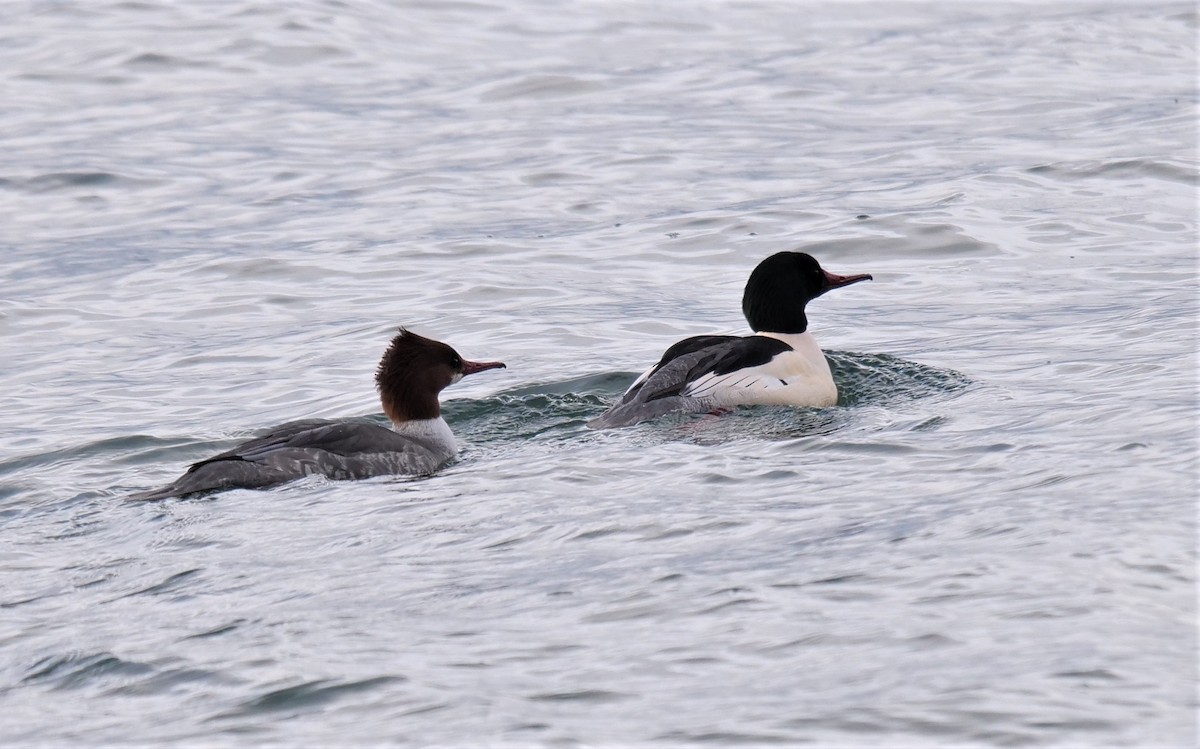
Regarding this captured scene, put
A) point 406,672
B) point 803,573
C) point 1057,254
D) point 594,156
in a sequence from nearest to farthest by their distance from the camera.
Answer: point 406,672 → point 803,573 → point 1057,254 → point 594,156

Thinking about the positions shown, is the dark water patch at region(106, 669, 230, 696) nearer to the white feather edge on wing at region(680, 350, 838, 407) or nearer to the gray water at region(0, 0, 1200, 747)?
the gray water at region(0, 0, 1200, 747)

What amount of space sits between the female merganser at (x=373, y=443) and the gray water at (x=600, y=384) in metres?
0.17

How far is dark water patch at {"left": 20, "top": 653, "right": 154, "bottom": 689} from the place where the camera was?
6.23m

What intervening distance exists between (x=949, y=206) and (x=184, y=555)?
10.3m

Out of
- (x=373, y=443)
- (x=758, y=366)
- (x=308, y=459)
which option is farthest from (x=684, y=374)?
(x=308, y=459)

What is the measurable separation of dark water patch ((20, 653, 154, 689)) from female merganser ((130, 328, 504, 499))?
236cm

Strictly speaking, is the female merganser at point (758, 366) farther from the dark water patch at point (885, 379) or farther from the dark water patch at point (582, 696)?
the dark water patch at point (582, 696)

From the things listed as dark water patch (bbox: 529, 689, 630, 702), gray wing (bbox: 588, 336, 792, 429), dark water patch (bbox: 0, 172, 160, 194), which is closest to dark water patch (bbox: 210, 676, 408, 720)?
dark water patch (bbox: 529, 689, 630, 702)

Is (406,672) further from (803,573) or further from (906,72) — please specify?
(906,72)

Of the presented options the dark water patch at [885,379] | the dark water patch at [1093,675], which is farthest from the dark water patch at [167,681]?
the dark water patch at [885,379]

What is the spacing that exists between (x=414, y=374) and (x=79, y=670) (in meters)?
4.01

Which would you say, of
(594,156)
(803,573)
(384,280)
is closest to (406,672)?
(803,573)

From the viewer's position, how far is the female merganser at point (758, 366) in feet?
33.1

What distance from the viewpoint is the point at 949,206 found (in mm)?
16219
